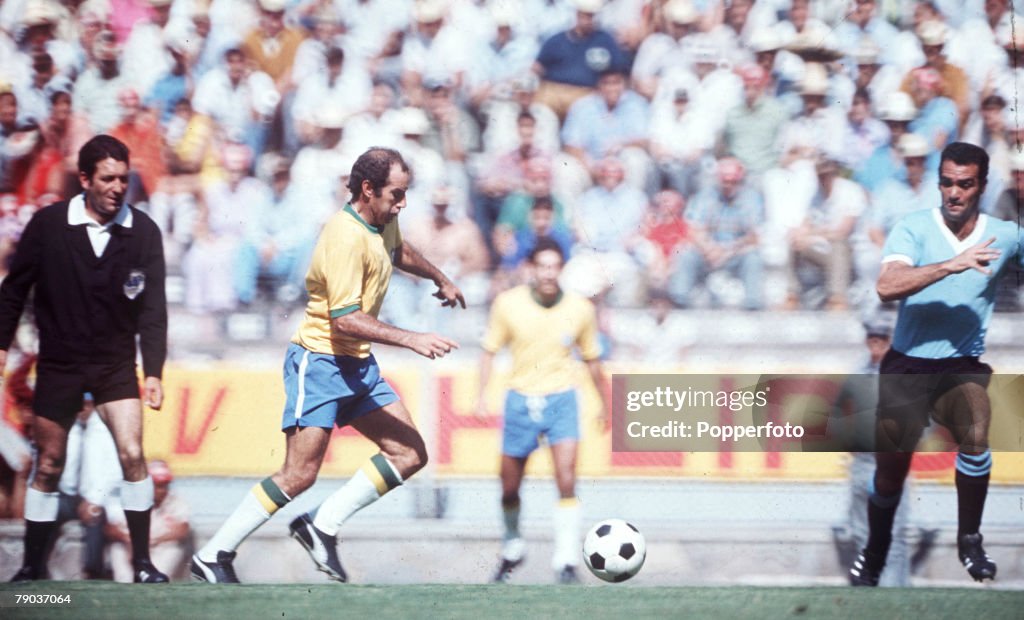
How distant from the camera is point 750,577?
15.7 ft

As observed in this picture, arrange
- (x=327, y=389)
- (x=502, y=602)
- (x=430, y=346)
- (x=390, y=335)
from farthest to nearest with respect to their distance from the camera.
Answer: (x=327, y=389), (x=502, y=602), (x=390, y=335), (x=430, y=346)

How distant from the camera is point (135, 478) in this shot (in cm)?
478

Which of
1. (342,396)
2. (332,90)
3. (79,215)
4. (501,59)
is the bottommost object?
Answer: (342,396)

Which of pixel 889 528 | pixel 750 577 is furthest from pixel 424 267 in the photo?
pixel 889 528

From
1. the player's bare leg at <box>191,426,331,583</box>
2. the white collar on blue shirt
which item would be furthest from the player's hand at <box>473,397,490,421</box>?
the white collar on blue shirt

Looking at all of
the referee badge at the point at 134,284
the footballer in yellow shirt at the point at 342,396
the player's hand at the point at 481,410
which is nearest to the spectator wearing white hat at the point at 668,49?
the footballer in yellow shirt at the point at 342,396

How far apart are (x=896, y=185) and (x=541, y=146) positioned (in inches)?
54.9

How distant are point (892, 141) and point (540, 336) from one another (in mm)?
1566

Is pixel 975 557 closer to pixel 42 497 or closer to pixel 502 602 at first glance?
pixel 502 602

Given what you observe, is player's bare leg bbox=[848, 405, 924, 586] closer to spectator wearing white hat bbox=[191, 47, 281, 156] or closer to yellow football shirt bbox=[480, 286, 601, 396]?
yellow football shirt bbox=[480, 286, 601, 396]

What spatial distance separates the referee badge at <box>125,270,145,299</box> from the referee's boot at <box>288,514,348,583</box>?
3.55ft

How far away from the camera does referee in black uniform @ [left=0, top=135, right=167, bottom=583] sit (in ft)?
15.6

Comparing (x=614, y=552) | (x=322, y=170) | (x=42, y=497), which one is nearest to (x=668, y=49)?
(x=322, y=170)

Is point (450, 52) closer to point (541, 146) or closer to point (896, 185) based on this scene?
point (541, 146)
